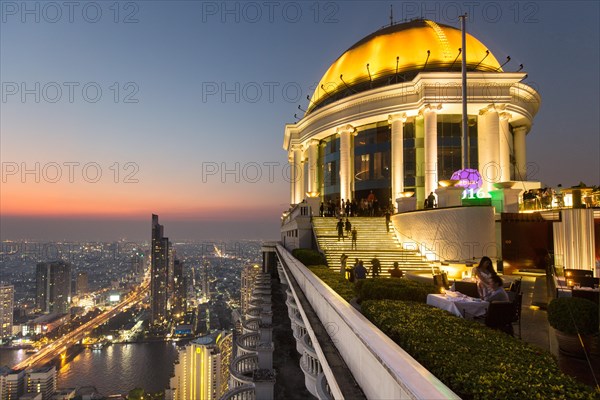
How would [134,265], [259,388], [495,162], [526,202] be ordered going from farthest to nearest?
[134,265], [495,162], [526,202], [259,388]

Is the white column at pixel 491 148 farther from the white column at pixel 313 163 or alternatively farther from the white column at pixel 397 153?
the white column at pixel 313 163

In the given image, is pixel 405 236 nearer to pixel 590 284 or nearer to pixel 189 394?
pixel 590 284

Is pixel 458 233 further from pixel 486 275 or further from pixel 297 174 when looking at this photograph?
pixel 297 174

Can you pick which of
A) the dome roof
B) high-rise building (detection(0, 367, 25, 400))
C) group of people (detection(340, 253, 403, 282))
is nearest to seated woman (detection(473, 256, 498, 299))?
group of people (detection(340, 253, 403, 282))

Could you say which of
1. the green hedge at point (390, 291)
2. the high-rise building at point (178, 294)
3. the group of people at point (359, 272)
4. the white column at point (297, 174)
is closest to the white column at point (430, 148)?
the group of people at point (359, 272)

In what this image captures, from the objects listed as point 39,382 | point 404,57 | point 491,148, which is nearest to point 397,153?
point 491,148

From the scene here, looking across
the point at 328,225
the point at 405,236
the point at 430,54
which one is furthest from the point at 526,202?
the point at 430,54

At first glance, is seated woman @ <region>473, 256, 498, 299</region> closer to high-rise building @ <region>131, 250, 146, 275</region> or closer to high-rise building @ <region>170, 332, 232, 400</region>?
high-rise building @ <region>170, 332, 232, 400</region>
